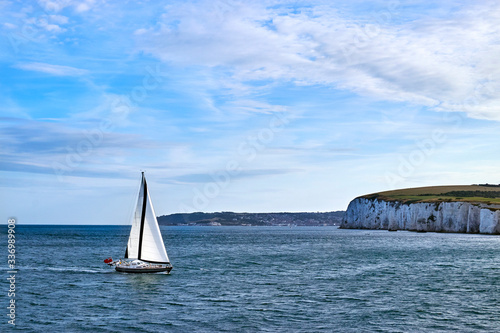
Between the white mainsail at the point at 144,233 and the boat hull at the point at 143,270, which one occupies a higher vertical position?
the white mainsail at the point at 144,233

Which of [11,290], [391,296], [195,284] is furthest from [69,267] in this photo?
[391,296]

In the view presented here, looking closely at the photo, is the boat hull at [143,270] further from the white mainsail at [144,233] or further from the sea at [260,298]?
the white mainsail at [144,233]

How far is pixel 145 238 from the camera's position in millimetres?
51656

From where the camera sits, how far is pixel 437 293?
42.5 m

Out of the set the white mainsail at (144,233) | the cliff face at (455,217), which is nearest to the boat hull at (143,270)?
the white mainsail at (144,233)

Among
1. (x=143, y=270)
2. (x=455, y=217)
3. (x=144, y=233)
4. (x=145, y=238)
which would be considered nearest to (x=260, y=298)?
(x=145, y=238)

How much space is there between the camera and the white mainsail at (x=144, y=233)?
51.8 metres

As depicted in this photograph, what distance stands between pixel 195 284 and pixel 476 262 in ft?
140

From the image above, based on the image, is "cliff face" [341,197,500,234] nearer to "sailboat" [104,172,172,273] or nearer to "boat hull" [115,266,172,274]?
"boat hull" [115,266,172,274]

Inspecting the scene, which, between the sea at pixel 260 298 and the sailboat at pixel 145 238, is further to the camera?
the sailboat at pixel 145 238

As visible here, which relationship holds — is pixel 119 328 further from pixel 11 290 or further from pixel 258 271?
pixel 258 271

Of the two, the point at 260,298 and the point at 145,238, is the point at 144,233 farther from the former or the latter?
the point at 260,298

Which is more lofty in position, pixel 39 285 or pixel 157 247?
pixel 157 247

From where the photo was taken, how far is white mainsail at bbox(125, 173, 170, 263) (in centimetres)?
5181
